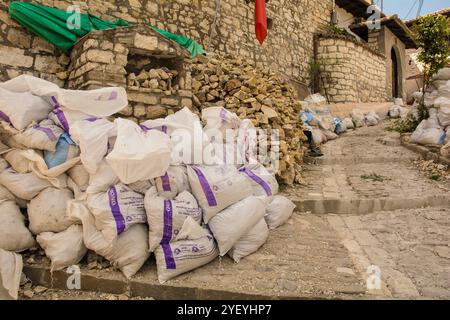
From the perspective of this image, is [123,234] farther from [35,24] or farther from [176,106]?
[35,24]

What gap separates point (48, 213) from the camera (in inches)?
76.9

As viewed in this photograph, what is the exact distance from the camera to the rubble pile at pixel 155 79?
137 inches

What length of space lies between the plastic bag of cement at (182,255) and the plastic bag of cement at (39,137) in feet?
3.16

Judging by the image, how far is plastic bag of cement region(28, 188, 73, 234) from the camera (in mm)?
1952

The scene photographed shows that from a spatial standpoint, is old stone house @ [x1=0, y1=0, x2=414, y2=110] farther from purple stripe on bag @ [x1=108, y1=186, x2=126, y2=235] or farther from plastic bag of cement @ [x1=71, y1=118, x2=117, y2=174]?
purple stripe on bag @ [x1=108, y1=186, x2=126, y2=235]

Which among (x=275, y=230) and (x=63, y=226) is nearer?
(x=63, y=226)

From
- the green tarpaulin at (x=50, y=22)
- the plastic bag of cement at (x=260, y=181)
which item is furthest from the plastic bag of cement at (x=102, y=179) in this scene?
the green tarpaulin at (x=50, y=22)

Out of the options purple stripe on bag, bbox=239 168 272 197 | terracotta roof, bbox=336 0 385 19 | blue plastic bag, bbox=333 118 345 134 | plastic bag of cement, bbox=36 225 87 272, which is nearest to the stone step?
purple stripe on bag, bbox=239 168 272 197

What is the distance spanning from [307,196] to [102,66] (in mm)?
2506

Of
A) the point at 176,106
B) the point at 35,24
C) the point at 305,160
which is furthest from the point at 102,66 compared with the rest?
the point at 305,160

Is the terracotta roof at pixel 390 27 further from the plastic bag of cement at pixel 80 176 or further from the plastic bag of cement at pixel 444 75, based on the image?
the plastic bag of cement at pixel 80 176

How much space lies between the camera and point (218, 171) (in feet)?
7.53

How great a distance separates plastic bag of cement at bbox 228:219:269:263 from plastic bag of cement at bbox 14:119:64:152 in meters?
1.35

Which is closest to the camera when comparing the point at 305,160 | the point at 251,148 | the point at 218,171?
the point at 218,171
